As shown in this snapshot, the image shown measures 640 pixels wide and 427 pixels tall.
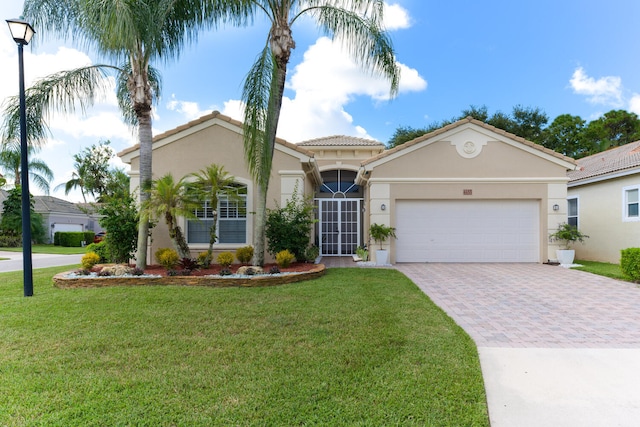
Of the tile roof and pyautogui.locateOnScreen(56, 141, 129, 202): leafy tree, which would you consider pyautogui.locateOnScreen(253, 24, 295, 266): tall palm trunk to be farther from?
pyautogui.locateOnScreen(56, 141, 129, 202): leafy tree

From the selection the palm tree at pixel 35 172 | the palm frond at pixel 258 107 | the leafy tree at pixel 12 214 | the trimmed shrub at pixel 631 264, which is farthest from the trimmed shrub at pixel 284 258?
the palm tree at pixel 35 172

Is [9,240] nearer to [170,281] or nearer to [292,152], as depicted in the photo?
[170,281]

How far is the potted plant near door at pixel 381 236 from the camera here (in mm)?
12133

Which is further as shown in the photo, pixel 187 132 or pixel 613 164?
pixel 613 164

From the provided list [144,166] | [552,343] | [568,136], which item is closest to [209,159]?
[144,166]

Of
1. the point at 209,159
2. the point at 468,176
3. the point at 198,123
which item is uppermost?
the point at 198,123

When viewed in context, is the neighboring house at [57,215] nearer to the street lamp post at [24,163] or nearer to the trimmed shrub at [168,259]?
the trimmed shrub at [168,259]

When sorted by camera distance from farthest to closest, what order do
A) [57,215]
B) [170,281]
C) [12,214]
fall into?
[57,215]
[12,214]
[170,281]

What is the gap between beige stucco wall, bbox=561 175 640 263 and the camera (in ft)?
41.6

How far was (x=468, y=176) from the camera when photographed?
12.6 metres

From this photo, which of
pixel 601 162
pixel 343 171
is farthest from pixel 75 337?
pixel 601 162

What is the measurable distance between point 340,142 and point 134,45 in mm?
11686

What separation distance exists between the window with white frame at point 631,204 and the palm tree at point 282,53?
410 inches

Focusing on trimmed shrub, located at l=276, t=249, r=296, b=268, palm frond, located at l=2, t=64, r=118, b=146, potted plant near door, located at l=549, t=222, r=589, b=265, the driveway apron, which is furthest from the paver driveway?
palm frond, located at l=2, t=64, r=118, b=146
